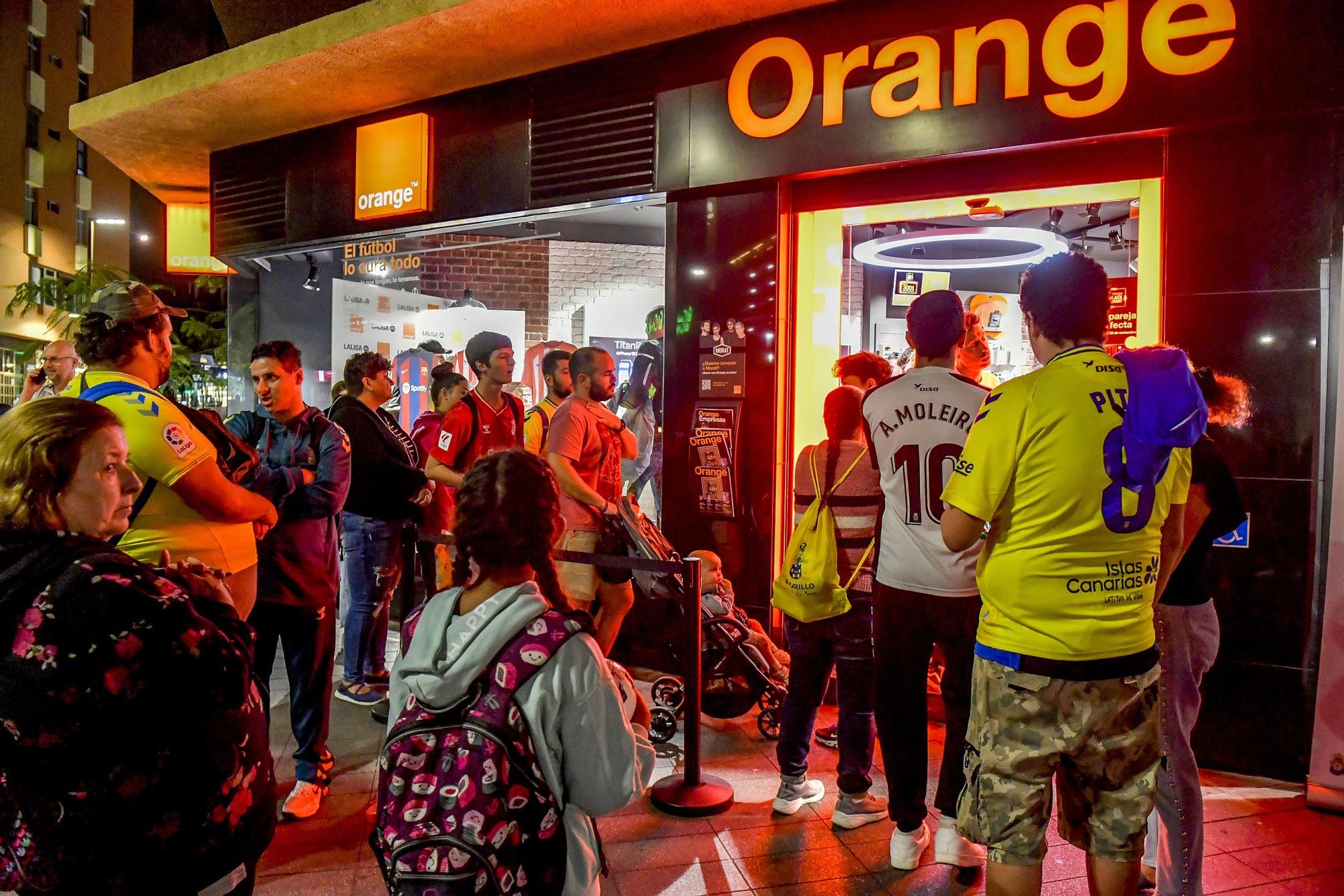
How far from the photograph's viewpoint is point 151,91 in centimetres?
710

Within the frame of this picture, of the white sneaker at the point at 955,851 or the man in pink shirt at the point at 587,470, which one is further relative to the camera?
the man in pink shirt at the point at 587,470

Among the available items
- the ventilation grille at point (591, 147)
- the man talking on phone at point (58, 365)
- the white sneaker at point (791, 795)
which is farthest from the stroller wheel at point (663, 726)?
the man talking on phone at point (58, 365)

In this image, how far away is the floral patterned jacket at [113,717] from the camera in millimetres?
1521

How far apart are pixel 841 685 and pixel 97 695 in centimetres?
271

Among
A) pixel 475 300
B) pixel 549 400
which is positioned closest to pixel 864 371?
pixel 549 400

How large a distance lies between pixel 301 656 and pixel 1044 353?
3231 mm

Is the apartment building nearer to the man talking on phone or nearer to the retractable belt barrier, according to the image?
the man talking on phone

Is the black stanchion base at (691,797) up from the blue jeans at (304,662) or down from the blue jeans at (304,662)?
down

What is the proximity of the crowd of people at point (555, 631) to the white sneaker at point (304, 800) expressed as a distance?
1 centimetres

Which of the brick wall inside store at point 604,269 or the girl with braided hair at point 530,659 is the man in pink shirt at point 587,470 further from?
the brick wall inside store at point 604,269

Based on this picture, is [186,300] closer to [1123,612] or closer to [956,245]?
[956,245]

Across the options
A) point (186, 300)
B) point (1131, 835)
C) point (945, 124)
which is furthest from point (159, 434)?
point (186, 300)

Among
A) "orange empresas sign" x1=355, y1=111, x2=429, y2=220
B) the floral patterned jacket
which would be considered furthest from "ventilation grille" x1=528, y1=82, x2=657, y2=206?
the floral patterned jacket

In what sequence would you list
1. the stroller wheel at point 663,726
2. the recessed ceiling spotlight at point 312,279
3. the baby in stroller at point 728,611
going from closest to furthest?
1. the stroller wheel at point 663,726
2. the baby in stroller at point 728,611
3. the recessed ceiling spotlight at point 312,279
